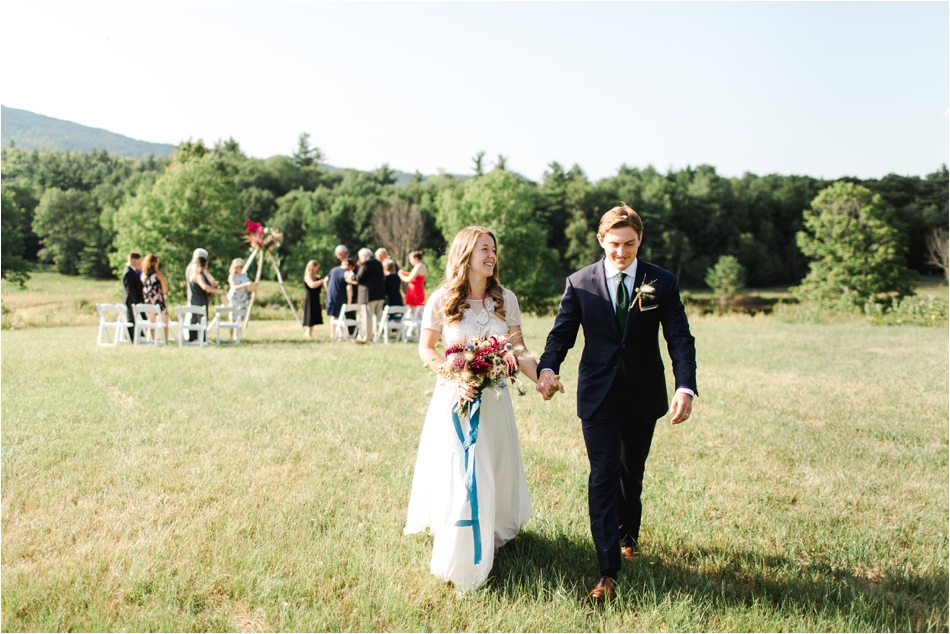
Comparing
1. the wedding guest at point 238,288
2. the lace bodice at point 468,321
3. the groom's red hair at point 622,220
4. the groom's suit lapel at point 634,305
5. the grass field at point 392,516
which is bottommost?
the grass field at point 392,516

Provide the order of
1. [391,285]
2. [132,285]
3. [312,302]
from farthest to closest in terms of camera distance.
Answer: [312,302] < [391,285] < [132,285]

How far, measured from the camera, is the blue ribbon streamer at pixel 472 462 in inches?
149

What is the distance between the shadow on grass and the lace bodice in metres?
1.43

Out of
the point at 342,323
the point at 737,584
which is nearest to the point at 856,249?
the point at 342,323

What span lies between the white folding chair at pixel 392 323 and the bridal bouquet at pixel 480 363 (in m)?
12.0

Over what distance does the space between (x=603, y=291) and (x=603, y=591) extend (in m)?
1.73

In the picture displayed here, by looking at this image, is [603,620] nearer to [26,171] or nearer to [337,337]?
[337,337]

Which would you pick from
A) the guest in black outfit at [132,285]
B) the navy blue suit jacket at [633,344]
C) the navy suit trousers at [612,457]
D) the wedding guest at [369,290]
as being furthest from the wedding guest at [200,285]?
the navy suit trousers at [612,457]

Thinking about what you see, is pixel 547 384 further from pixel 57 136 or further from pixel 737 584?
pixel 57 136

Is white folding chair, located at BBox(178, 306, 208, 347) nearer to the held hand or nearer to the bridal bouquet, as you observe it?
the bridal bouquet

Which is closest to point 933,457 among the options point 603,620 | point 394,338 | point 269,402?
point 603,620

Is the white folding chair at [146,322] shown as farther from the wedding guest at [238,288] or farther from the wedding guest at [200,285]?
the wedding guest at [238,288]

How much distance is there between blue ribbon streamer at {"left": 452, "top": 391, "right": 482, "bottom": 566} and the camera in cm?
379

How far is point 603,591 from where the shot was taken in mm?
3705
